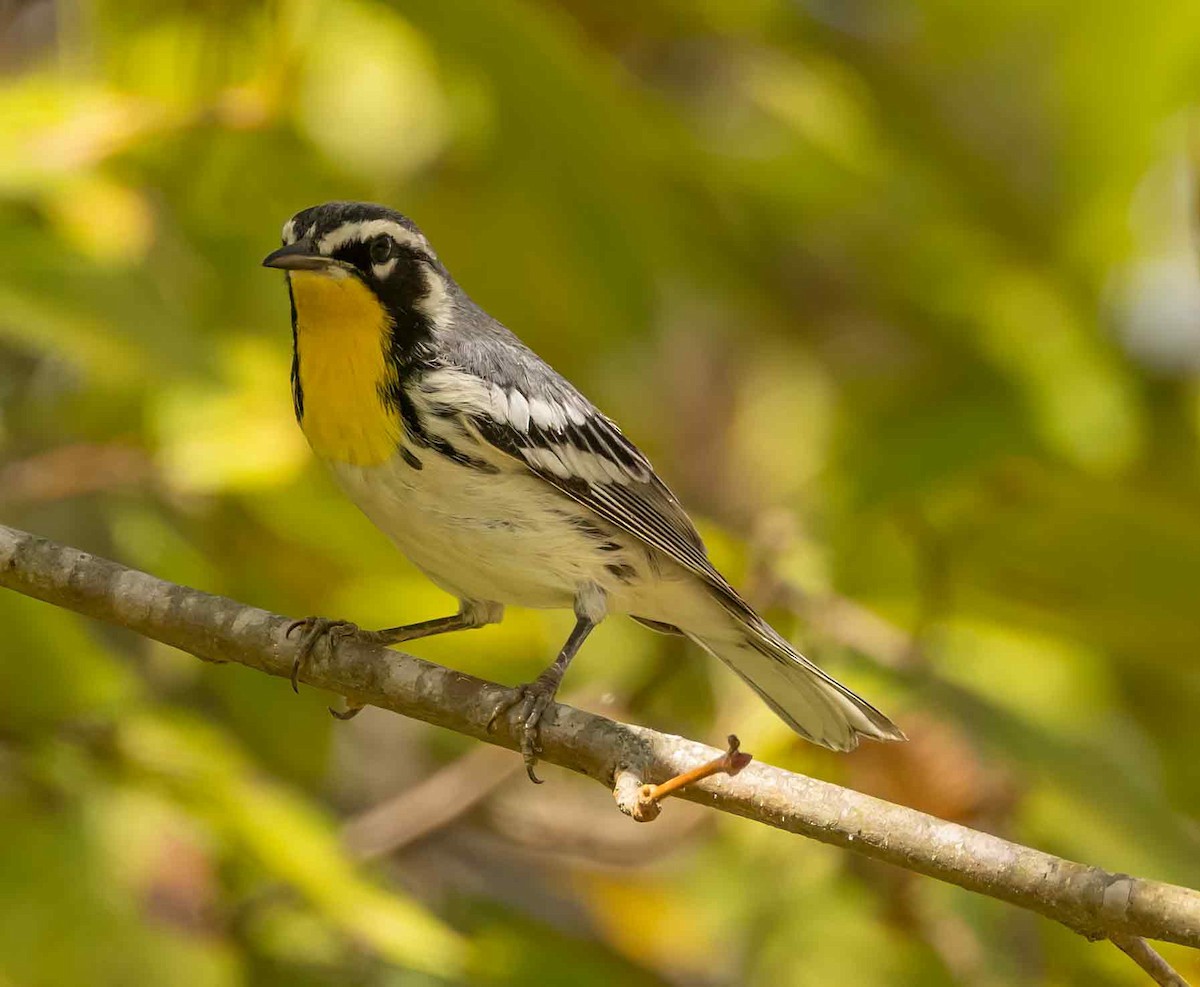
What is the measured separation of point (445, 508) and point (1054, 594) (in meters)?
1.45

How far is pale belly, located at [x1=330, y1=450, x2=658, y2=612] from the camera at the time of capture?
307 centimetres

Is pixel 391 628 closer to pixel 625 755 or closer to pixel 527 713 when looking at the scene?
pixel 527 713

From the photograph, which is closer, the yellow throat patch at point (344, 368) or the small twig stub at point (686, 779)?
the small twig stub at point (686, 779)

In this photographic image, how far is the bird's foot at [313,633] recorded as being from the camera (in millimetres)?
2754

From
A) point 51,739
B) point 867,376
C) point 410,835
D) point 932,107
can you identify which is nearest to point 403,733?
point 410,835

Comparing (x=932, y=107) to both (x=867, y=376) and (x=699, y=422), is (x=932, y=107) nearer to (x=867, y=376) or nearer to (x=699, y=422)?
(x=867, y=376)

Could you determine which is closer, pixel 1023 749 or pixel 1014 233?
pixel 1023 749

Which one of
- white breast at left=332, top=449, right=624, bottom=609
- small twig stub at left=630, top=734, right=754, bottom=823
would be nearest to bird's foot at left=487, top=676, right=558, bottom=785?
small twig stub at left=630, top=734, right=754, bottom=823

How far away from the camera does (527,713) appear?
2.66 metres

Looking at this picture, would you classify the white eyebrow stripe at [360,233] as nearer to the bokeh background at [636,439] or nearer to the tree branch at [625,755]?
the bokeh background at [636,439]

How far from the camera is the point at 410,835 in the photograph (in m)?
3.90

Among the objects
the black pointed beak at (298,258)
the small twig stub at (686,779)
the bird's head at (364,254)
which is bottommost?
the small twig stub at (686,779)

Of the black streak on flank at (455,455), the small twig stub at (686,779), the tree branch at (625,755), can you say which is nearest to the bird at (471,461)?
the black streak on flank at (455,455)

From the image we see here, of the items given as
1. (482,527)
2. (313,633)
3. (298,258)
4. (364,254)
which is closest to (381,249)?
(364,254)
